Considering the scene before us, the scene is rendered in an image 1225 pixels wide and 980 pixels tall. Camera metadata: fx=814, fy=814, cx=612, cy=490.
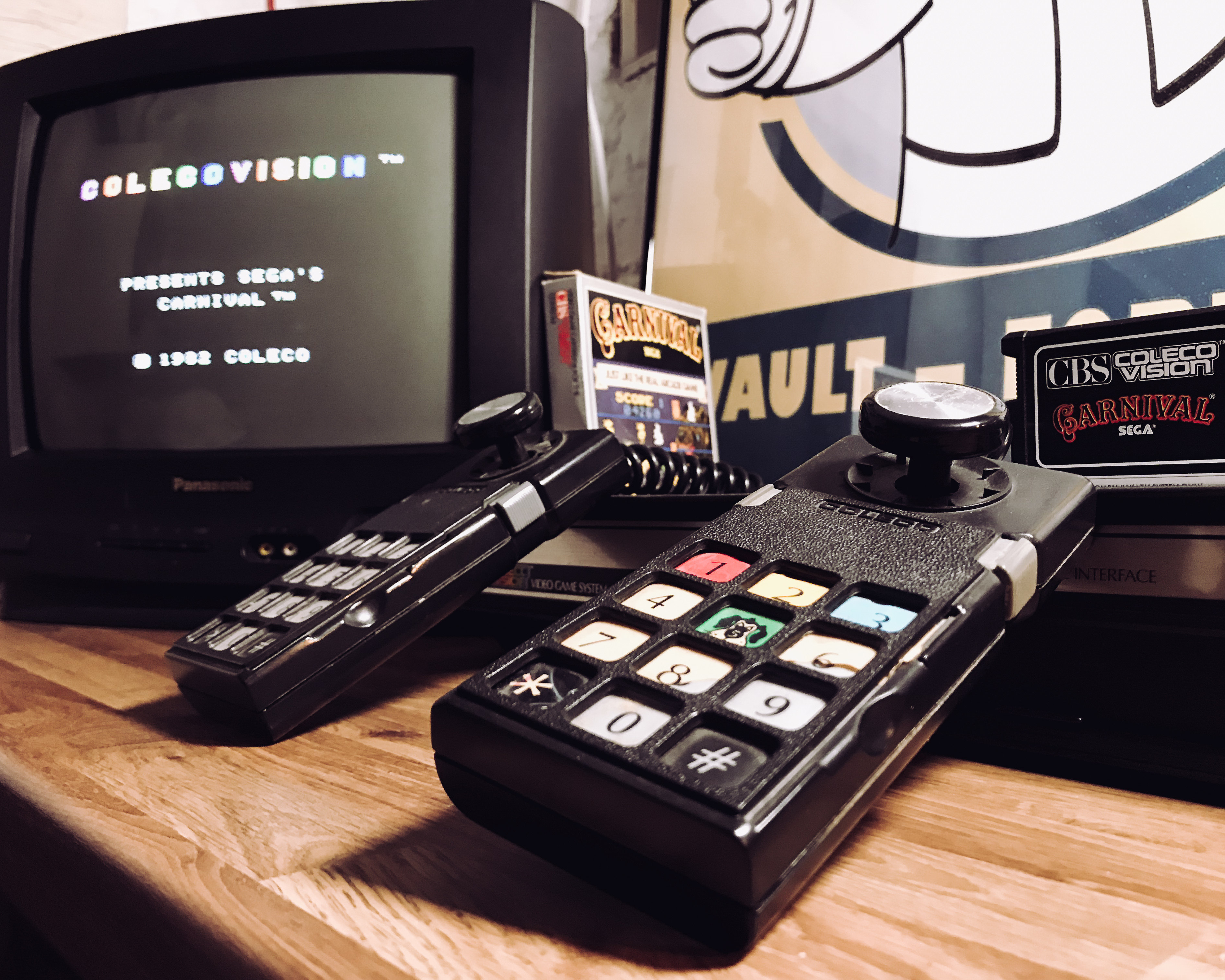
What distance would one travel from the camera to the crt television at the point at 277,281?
717mm

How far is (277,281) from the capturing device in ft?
2.43

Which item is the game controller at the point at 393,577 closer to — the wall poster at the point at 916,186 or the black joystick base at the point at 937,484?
the black joystick base at the point at 937,484

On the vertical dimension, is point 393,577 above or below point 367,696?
above

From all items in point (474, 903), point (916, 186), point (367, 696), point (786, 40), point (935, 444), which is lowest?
point (367, 696)

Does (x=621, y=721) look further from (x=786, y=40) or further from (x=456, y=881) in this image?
(x=786, y=40)

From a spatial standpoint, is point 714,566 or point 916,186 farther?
point 916,186

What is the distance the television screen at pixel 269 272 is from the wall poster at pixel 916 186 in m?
0.34

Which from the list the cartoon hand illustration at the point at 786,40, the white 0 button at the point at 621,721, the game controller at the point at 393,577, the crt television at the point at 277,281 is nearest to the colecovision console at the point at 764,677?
the white 0 button at the point at 621,721

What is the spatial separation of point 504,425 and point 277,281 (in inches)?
14.2

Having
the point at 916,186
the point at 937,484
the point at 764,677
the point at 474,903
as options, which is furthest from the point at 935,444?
the point at 916,186

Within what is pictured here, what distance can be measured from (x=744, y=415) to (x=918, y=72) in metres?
0.37

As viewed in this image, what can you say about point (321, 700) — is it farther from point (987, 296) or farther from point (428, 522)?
point (987, 296)

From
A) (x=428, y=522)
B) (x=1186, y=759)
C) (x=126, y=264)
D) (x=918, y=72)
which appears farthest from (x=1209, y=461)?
(x=126, y=264)

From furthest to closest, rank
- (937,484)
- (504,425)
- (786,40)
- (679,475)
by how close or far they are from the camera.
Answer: (786,40) → (679,475) → (504,425) → (937,484)
